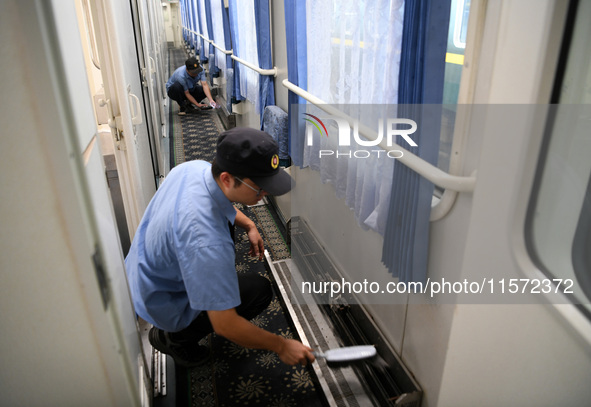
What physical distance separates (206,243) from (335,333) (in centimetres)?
116

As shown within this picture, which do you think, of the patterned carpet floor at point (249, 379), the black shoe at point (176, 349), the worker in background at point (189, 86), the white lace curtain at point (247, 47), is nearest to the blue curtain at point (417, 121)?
the patterned carpet floor at point (249, 379)

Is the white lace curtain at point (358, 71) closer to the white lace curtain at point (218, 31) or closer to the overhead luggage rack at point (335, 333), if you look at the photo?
the overhead luggage rack at point (335, 333)

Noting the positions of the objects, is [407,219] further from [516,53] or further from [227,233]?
[516,53]

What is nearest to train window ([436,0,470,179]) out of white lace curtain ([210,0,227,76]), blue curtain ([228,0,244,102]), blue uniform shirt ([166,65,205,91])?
Result: blue curtain ([228,0,244,102])

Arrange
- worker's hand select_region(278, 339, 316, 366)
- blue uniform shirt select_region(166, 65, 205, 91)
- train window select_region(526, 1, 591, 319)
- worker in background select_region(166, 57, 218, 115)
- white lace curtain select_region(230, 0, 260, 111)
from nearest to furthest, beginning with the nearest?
train window select_region(526, 1, 591, 319)
worker's hand select_region(278, 339, 316, 366)
white lace curtain select_region(230, 0, 260, 111)
worker in background select_region(166, 57, 218, 115)
blue uniform shirt select_region(166, 65, 205, 91)

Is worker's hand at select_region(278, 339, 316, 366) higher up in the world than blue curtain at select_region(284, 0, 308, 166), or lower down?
lower down

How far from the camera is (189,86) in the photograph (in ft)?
24.0

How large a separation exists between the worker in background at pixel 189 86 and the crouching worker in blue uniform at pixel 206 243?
562cm

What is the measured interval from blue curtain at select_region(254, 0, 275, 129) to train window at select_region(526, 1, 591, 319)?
275 centimetres

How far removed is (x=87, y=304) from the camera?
0.70 metres

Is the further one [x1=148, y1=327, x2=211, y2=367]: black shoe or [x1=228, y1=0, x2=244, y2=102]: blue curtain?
[x1=228, y1=0, x2=244, y2=102]: blue curtain

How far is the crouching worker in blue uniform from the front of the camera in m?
1.44

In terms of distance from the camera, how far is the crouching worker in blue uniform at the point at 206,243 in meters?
1.44

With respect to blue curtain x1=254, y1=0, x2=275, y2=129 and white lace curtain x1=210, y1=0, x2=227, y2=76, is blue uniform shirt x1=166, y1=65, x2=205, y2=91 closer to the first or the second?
white lace curtain x1=210, y1=0, x2=227, y2=76
